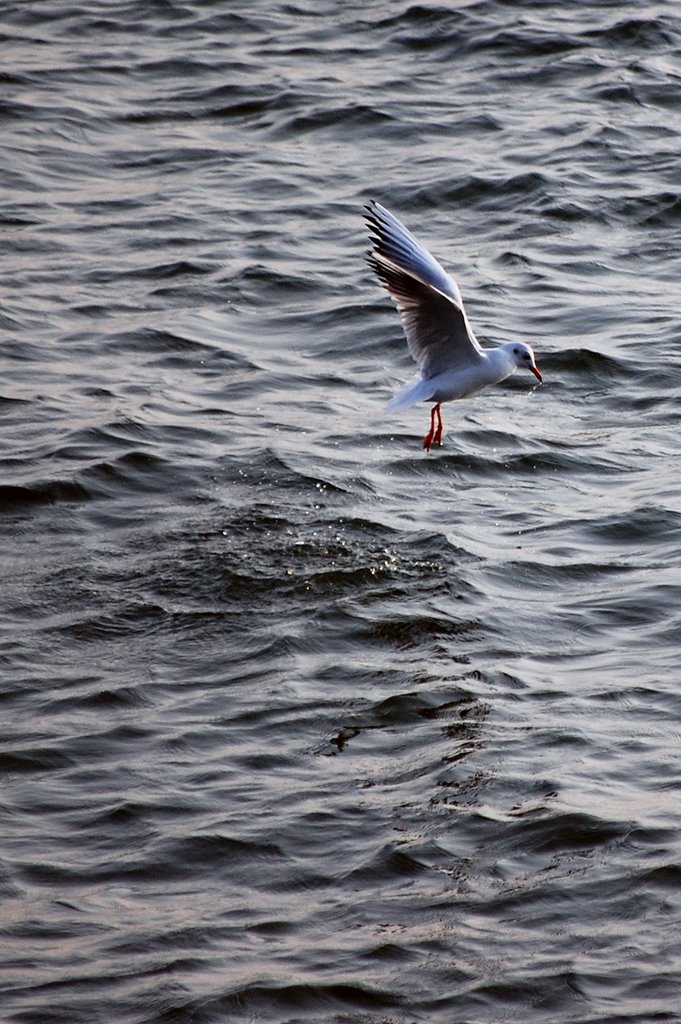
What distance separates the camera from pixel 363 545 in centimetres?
906

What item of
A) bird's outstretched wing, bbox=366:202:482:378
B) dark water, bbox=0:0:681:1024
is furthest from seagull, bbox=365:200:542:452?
dark water, bbox=0:0:681:1024

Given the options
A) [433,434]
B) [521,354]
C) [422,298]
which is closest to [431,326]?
[422,298]

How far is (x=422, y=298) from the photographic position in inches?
342

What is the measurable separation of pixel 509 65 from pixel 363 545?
932 centimetres

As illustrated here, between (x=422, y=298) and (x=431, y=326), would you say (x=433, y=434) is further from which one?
(x=422, y=298)

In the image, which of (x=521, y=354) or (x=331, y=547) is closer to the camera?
(x=331, y=547)

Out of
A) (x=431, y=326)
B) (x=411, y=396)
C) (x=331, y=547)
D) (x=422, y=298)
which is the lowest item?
(x=331, y=547)

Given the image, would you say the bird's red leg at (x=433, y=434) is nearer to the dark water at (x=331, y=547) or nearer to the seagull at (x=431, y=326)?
the seagull at (x=431, y=326)

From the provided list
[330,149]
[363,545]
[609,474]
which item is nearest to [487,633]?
[363,545]

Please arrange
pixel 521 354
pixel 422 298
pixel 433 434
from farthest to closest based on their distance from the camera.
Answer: pixel 433 434 → pixel 521 354 → pixel 422 298

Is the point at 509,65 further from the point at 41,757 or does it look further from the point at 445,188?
the point at 41,757

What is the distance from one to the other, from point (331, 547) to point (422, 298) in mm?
1364

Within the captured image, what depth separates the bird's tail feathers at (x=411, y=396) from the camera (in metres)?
9.05

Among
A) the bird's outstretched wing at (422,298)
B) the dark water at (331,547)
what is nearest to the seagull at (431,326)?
the bird's outstretched wing at (422,298)
